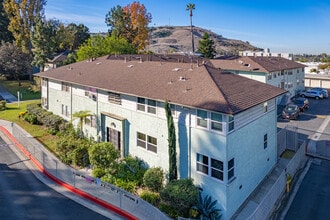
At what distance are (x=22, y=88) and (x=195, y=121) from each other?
1856 inches

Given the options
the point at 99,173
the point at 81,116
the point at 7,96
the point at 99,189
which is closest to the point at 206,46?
the point at 7,96

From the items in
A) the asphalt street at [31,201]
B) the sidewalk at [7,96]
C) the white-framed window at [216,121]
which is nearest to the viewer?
the white-framed window at [216,121]

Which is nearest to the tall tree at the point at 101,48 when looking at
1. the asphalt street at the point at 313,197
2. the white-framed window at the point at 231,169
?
the white-framed window at the point at 231,169

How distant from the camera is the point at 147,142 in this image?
16.5 metres

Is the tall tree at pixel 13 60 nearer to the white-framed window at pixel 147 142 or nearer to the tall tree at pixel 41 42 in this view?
the tall tree at pixel 41 42

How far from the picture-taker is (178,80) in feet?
56.4

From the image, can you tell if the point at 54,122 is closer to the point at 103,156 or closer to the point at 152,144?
the point at 103,156

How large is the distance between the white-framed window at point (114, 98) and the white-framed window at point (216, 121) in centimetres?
786

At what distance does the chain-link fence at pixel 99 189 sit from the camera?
41.3 feet

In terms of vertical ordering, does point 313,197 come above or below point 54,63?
below

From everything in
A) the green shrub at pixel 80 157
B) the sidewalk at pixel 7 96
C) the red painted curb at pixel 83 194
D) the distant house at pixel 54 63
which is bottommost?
the red painted curb at pixel 83 194

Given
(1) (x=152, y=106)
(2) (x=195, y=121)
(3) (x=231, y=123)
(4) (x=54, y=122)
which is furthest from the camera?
(4) (x=54, y=122)

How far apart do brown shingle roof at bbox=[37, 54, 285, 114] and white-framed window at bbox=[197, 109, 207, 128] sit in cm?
51

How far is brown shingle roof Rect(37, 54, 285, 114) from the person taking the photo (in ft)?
44.7
